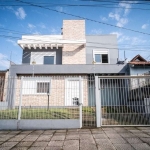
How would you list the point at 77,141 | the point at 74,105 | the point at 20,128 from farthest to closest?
the point at 74,105, the point at 20,128, the point at 77,141

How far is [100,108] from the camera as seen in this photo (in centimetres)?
531

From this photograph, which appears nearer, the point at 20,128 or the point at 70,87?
the point at 20,128

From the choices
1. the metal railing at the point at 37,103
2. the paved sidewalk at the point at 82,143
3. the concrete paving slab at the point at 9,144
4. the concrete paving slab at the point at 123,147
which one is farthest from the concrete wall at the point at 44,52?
the concrete paving slab at the point at 123,147

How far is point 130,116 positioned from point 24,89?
182 inches

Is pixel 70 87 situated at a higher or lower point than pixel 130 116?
higher

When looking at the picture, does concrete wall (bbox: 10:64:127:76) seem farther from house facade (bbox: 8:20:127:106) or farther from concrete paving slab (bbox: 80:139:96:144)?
concrete paving slab (bbox: 80:139:96:144)

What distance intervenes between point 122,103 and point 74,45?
9.58 meters

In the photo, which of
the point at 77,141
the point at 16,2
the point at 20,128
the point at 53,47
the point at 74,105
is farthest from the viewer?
the point at 53,47

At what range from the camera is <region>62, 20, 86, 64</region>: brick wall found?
44.7 feet

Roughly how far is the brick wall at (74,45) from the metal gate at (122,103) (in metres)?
8.11

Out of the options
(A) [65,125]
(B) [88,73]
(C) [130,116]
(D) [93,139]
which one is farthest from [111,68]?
(D) [93,139]

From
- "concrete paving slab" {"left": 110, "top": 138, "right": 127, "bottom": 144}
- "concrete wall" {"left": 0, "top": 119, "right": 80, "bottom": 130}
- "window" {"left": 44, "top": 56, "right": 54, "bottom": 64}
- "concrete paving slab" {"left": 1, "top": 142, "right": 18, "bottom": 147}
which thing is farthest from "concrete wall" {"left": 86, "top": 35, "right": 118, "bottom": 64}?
"concrete paving slab" {"left": 1, "top": 142, "right": 18, "bottom": 147}

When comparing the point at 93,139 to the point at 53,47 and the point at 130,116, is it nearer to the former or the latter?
the point at 130,116

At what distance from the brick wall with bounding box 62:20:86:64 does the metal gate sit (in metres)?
8.11
